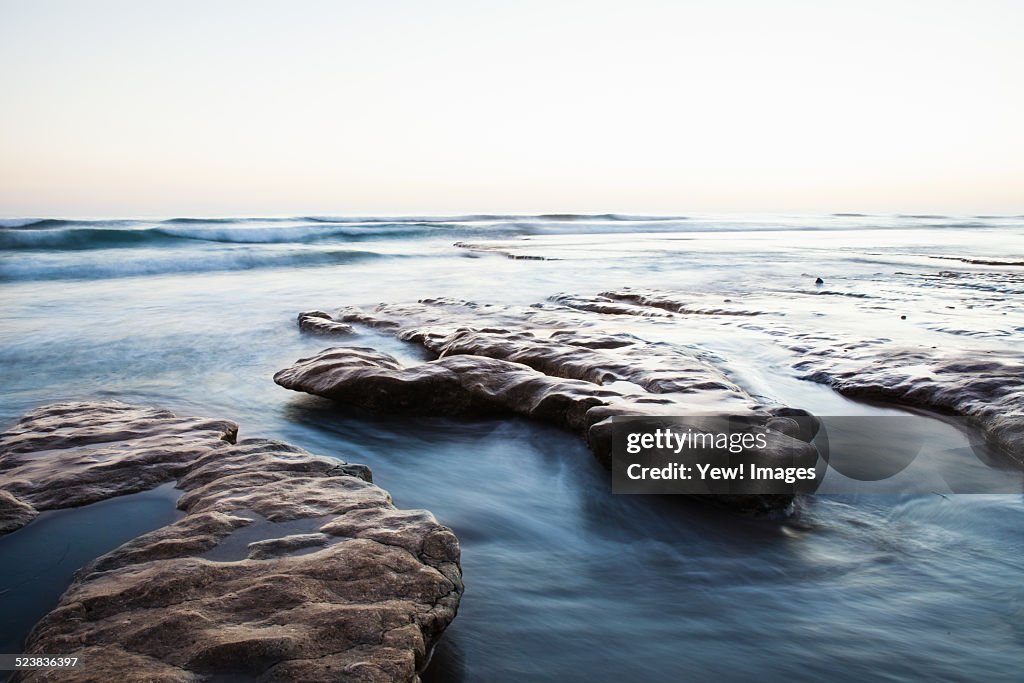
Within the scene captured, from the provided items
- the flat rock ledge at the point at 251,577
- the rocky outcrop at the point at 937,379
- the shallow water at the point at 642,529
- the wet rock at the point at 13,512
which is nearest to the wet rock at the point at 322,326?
the shallow water at the point at 642,529

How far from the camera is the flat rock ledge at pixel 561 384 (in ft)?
10.8

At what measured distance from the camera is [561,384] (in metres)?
3.96

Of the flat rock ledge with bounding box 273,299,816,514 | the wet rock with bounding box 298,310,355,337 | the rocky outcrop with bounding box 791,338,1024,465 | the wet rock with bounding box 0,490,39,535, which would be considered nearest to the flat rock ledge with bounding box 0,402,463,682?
the wet rock with bounding box 0,490,39,535

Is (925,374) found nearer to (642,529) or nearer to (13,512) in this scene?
(642,529)

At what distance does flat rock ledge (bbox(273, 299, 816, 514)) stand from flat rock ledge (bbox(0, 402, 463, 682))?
135 cm

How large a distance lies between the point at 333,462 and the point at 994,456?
316 cm

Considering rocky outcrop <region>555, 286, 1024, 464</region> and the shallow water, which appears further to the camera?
rocky outcrop <region>555, 286, 1024, 464</region>

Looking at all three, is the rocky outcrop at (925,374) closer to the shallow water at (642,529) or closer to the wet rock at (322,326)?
the shallow water at (642,529)

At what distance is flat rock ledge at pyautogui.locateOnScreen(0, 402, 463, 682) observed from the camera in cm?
148

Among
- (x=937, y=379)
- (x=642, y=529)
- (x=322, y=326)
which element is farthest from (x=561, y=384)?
(x=322, y=326)

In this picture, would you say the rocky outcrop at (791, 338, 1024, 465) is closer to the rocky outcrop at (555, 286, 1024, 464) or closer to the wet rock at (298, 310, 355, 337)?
the rocky outcrop at (555, 286, 1024, 464)

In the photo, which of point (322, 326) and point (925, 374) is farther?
point (322, 326)

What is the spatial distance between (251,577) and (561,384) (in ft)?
7.98

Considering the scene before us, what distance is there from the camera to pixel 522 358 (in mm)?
4770
